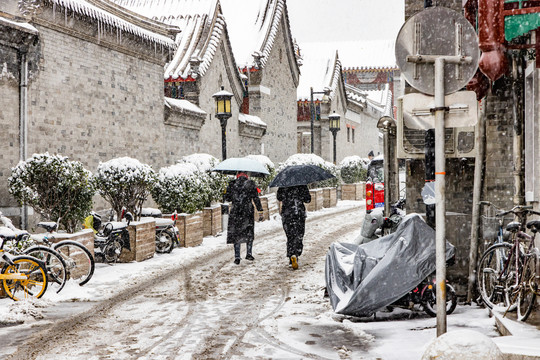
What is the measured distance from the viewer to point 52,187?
11594 mm

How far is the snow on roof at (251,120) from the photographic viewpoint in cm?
2732

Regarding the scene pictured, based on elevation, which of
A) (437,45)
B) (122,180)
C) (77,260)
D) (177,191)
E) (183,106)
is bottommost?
(77,260)

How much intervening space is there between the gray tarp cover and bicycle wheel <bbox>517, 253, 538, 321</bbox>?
995 mm

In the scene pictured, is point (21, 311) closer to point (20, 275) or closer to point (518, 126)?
point (20, 275)

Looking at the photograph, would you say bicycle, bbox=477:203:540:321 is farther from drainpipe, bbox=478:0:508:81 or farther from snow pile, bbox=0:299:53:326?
snow pile, bbox=0:299:53:326

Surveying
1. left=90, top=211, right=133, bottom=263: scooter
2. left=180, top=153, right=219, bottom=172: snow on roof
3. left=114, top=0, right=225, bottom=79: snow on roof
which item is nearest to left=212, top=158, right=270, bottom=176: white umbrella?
left=90, top=211, right=133, bottom=263: scooter

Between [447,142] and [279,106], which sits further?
[279,106]

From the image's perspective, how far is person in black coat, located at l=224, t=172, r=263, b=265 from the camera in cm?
1216

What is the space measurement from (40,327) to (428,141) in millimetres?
4932

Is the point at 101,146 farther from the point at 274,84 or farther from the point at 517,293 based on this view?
the point at 274,84

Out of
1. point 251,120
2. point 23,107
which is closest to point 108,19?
point 23,107

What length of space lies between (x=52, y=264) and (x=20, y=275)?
36.0 inches

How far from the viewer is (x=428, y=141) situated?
7035 mm

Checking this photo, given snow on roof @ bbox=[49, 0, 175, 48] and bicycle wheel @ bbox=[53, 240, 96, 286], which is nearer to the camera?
bicycle wheel @ bbox=[53, 240, 96, 286]
